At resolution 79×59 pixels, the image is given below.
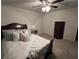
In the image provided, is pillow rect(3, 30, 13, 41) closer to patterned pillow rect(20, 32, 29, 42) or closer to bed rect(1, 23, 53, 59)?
bed rect(1, 23, 53, 59)

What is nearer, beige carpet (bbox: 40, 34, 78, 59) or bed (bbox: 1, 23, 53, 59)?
bed (bbox: 1, 23, 53, 59)

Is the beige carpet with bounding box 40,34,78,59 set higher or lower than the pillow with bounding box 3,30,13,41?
lower

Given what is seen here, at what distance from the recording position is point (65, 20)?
143 centimetres

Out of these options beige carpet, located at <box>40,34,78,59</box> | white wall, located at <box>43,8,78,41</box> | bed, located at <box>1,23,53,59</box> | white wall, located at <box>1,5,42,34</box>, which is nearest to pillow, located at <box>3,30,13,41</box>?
bed, located at <box>1,23,53,59</box>

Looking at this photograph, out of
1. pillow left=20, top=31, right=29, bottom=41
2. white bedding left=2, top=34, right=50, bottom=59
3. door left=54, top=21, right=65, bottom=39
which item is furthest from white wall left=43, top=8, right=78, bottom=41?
pillow left=20, top=31, right=29, bottom=41

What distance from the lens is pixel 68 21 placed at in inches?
54.9

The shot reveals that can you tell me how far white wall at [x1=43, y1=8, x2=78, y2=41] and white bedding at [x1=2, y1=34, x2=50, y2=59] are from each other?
0.26 metres

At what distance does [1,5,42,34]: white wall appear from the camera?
1293 millimetres

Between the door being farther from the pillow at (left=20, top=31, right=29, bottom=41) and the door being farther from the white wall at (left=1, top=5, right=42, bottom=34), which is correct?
the pillow at (left=20, top=31, right=29, bottom=41)

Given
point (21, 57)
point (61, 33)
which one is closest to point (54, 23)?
point (61, 33)

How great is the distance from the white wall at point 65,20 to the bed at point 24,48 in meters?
0.27

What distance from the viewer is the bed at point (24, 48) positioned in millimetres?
1232

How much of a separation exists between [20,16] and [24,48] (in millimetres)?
587

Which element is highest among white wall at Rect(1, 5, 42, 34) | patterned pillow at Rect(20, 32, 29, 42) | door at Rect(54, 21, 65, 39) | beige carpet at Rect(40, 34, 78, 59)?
white wall at Rect(1, 5, 42, 34)
